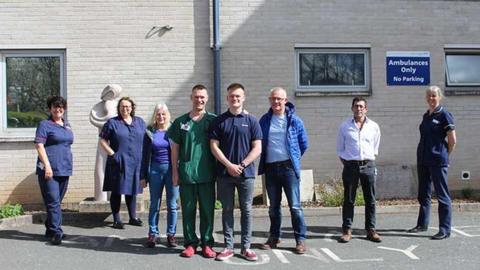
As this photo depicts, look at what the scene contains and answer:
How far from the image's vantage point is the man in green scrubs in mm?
6359

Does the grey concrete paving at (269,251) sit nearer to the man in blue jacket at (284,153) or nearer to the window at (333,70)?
the man in blue jacket at (284,153)

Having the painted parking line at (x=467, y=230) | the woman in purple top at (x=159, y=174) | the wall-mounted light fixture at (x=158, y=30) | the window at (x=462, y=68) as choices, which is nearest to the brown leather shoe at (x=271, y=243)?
the woman in purple top at (x=159, y=174)

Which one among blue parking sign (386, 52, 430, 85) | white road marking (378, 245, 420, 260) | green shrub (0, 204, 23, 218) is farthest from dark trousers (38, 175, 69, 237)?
blue parking sign (386, 52, 430, 85)

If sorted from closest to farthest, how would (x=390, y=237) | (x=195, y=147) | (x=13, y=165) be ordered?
(x=195, y=147)
(x=390, y=237)
(x=13, y=165)

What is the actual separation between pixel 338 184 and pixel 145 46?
159 inches

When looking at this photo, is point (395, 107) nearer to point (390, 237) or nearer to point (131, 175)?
point (390, 237)

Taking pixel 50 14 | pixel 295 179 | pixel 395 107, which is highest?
pixel 50 14

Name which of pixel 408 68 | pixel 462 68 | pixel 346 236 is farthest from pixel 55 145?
pixel 462 68

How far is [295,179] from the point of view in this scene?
21.4ft

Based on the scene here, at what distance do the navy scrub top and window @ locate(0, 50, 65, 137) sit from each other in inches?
107

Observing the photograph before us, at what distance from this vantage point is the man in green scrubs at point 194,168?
636cm

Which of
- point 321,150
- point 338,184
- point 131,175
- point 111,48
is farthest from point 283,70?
point 131,175

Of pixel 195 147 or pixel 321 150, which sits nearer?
pixel 195 147

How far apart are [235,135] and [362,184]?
1911 millimetres
